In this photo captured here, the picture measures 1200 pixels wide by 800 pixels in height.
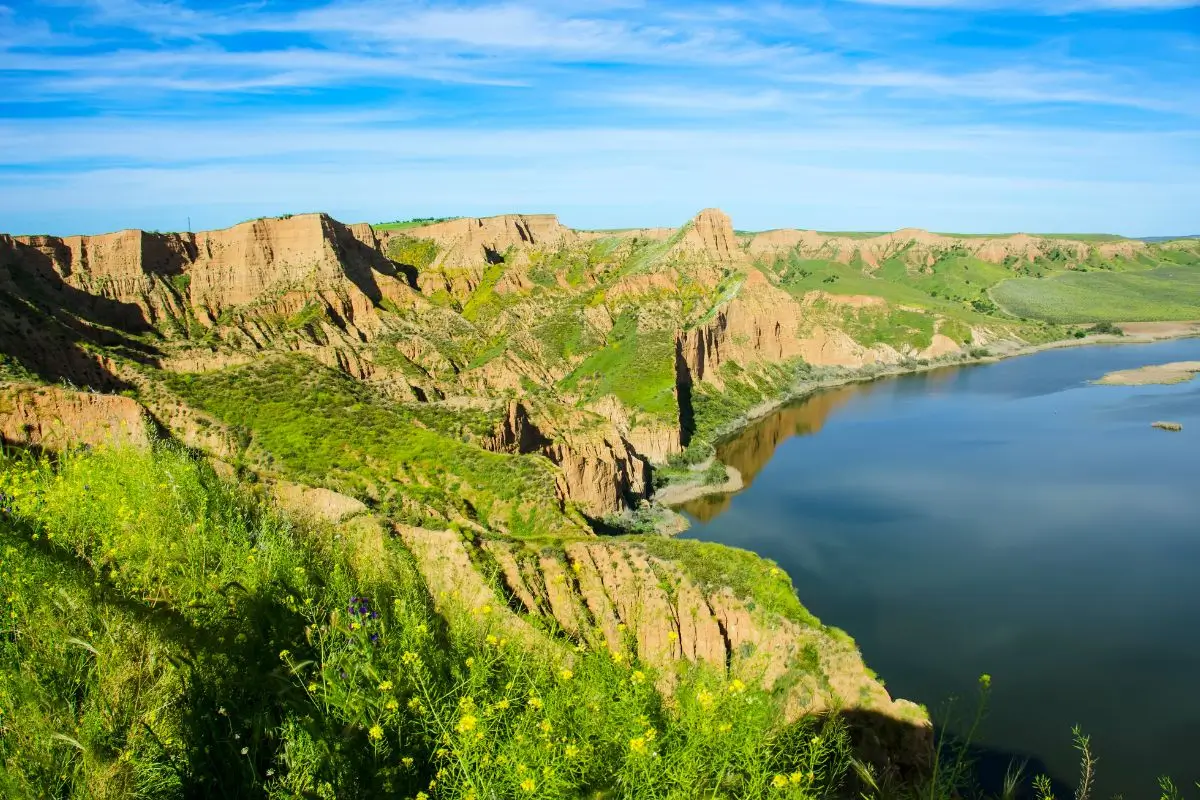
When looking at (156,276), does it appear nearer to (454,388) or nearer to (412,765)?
(454,388)

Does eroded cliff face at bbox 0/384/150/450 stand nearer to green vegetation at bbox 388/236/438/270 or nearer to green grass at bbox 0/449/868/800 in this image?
green grass at bbox 0/449/868/800

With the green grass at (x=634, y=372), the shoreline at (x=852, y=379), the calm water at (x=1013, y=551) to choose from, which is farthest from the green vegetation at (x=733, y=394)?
the green grass at (x=634, y=372)

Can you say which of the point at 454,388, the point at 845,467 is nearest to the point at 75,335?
the point at 454,388

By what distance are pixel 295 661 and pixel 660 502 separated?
6387cm

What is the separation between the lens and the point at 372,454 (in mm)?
41688

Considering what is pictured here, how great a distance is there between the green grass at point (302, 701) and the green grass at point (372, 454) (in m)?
26.9

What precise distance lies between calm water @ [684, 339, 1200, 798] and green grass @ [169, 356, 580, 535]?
20623mm

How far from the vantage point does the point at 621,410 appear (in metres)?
87.3

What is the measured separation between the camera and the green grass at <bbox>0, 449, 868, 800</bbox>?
19.2ft

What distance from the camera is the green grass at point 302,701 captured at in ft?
19.2

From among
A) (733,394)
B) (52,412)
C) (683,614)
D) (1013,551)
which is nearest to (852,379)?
(733,394)

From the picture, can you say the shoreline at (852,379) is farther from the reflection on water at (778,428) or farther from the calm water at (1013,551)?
the calm water at (1013,551)

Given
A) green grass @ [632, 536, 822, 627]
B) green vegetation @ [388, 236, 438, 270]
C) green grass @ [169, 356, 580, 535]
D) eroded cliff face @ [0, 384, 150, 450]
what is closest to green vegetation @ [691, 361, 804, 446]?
green grass @ [169, 356, 580, 535]

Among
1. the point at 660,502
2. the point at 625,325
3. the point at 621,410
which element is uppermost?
the point at 625,325
